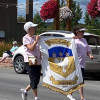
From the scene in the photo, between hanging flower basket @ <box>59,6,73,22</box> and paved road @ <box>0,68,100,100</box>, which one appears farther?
hanging flower basket @ <box>59,6,73,22</box>

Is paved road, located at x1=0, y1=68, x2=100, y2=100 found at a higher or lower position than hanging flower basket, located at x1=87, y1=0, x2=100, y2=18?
lower

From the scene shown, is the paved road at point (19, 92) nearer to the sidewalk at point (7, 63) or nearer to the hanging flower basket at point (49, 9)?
the hanging flower basket at point (49, 9)

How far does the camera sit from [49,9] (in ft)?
61.4

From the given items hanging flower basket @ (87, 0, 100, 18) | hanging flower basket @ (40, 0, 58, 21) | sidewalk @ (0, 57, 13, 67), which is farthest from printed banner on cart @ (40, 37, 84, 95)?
sidewalk @ (0, 57, 13, 67)

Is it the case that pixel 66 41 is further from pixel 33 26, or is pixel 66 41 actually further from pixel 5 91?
pixel 5 91

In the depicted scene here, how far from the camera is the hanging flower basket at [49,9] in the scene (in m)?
18.6

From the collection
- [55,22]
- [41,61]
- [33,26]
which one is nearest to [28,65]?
[41,61]

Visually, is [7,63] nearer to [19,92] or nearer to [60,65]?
[19,92]

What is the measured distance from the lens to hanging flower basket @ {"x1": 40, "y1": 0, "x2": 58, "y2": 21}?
1859 cm

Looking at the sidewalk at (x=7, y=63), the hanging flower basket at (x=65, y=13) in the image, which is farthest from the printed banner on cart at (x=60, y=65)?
the sidewalk at (x=7, y=63)

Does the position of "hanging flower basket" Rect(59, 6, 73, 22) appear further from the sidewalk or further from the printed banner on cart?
the printed banner on cart

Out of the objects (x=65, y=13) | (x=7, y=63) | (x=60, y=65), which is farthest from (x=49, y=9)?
Result: (x=60, y=65)

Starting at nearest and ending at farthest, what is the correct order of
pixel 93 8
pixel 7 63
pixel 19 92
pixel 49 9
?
1. pixel 19 92
2. pixel 93 8
3. pixel 49 9
4. pixel 7 63

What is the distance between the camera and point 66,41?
8492 mm
